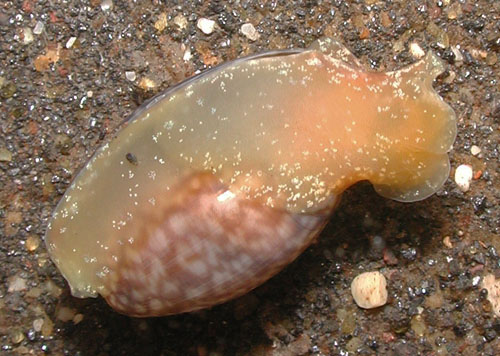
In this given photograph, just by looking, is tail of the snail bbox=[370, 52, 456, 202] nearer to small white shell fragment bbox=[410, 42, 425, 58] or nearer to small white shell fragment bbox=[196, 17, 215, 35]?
small white shell fragment bbox=[410, 42, 425, 58]

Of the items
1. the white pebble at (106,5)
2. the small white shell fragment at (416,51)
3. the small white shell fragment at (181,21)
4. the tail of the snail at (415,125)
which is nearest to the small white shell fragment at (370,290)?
the tail of the snail at (415,125)

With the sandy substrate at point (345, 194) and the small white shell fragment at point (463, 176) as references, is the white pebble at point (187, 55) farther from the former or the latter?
the small white shell fragment at point (463, 176)

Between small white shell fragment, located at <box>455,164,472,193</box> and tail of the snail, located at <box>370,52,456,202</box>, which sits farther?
small white shell fragment, located at <box>455,164,472,193</box>

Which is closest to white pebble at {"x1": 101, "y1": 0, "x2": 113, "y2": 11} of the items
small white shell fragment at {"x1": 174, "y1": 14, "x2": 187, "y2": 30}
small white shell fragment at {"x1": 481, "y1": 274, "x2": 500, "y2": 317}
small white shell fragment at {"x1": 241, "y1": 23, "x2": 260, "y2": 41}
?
small white shell fragment at {"x1": 174, "y1": 14, "x2": 187, "y2": 30}

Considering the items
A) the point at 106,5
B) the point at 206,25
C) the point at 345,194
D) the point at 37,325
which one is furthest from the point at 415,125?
the point at 37,325

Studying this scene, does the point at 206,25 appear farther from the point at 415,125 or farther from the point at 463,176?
the point at 463,176

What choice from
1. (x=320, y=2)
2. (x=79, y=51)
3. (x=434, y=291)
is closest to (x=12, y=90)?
(x=79, y=51)
